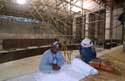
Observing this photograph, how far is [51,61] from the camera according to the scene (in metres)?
2.63

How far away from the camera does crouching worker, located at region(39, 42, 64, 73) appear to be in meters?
2.54

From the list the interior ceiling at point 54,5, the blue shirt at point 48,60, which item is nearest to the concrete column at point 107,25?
the interior ceiling at point 54,5

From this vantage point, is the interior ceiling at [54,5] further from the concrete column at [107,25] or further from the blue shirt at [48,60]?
the blue shirt at [48,60]

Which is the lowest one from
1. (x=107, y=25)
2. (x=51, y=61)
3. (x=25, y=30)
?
(x=51, y=61)

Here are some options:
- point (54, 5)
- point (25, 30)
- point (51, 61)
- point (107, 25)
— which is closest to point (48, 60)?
point (51, 61)

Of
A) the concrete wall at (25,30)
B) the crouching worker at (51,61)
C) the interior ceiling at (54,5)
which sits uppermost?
the interior ceiling at (54,5)

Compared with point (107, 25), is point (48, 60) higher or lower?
lower

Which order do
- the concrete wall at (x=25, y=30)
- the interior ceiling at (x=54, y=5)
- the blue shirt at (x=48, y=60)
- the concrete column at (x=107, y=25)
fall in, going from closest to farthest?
1. the blue shirt at (x=48, y=60)
2. the concrete column at (x=107, y=25)
3. the interior ceiling at (x=54, y=5)
4. the concrete wall at (x=25, y=30)

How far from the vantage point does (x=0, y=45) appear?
7.04 metres

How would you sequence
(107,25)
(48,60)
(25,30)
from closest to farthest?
(48,60) < (107,25) < (25,30)

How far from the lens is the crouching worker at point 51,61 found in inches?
100

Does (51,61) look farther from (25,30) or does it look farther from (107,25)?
(25,30)

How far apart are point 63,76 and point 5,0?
19.8 ft

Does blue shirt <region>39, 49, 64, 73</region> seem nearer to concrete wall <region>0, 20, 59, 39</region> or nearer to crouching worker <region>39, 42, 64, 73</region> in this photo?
crouching worker <region>39, 42, 64, 73</region>
